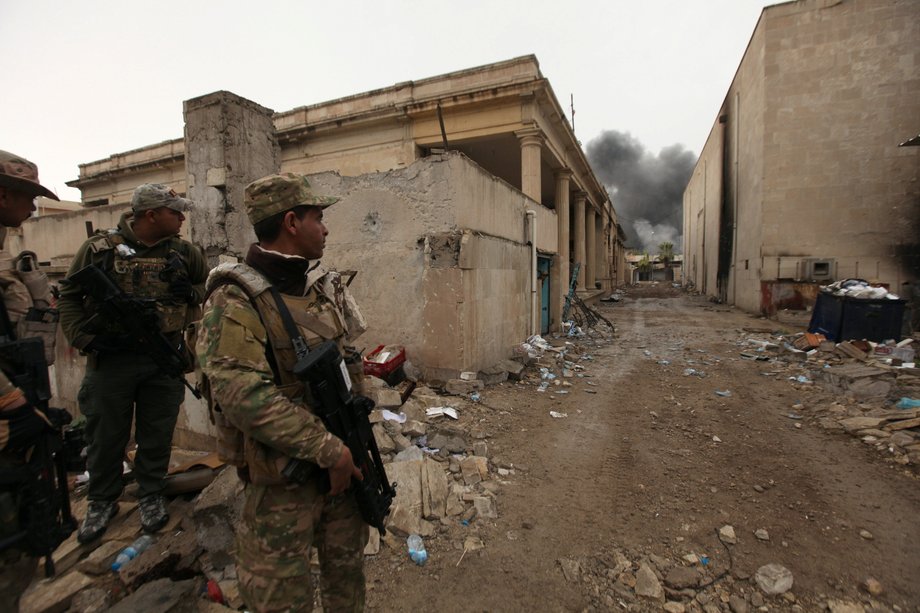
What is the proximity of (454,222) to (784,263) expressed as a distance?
37.9 feet

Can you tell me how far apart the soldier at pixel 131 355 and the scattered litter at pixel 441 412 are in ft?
7.61

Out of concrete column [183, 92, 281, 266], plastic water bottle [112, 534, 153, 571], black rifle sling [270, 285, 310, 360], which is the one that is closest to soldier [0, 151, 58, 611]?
plastic water bottle [112, 534, 153, 571]

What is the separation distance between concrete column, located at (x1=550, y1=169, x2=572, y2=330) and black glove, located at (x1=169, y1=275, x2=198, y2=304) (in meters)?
8.12

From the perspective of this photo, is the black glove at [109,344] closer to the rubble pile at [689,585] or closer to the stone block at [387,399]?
the stone block at [387,399]

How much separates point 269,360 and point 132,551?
1.78 metres

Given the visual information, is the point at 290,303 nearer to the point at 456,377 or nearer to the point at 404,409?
the point at 404,409

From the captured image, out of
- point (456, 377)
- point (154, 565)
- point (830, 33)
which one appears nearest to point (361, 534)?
point (154, 565)

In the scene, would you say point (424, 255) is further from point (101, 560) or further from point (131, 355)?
point (101, 560)

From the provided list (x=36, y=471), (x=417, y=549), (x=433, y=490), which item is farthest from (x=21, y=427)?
(x=433, y=490)

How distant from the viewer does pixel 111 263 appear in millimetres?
2412

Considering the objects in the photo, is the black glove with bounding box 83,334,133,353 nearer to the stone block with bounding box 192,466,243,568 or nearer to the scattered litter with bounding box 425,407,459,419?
the stone block with bounding box 192,466,243,568

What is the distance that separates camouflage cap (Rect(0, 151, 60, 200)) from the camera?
1.63 m

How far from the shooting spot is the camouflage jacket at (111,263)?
235 cm

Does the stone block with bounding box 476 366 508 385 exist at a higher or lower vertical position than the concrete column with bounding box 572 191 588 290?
lower
